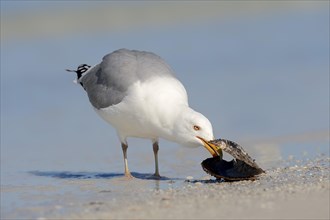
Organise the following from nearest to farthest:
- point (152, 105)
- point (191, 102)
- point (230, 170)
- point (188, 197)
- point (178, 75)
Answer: point (188, 197)
point (230, 170)
point (152, 105)
point (191, 102)
point (178, 75)

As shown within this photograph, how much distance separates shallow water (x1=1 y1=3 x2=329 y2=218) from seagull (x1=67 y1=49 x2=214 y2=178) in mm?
518

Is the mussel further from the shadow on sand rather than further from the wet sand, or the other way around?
the shadow on sand

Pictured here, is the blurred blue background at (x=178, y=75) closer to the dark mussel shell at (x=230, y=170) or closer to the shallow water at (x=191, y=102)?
the shallow water at (x=191, y=102)

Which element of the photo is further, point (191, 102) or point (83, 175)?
point (191, 102)

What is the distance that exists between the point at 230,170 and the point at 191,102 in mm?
4733

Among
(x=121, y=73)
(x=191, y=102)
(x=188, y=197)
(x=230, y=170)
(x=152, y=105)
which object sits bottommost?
(x=188, y=197)

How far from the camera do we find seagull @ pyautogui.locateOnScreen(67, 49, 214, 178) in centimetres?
975

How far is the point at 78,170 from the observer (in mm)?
11078

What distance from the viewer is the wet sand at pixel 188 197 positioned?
24.7 feet

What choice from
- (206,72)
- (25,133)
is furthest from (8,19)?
(25,133)

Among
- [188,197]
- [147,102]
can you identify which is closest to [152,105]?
[147,102]

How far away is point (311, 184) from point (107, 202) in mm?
1703

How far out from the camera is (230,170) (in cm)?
965

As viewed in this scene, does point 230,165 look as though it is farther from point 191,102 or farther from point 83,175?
point 191,102
